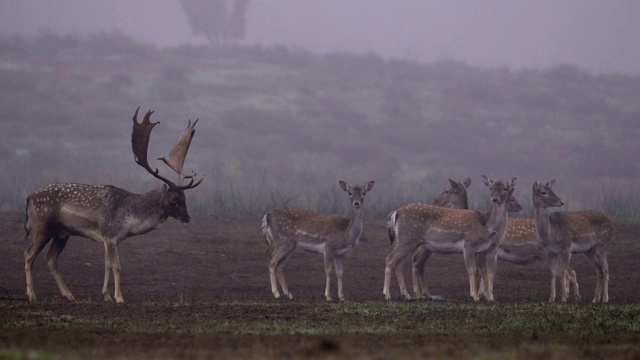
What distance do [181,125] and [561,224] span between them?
73.7 feet

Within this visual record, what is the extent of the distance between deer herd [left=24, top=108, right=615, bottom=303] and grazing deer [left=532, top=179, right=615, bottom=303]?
0.05 ft

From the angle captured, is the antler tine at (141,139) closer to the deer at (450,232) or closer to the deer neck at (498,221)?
the deer at (450,232)

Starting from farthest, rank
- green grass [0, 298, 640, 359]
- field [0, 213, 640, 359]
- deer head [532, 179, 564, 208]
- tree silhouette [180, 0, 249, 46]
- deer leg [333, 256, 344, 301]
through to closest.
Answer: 1. tree silhouette [180, 0, 249, 46]
2. deer head [532, 179, 564, 208]
3. deer leg [333, 256, 344, 301]
4. field [0, 213, 640, 359]
5. green grass [0, 298, 640, 359]

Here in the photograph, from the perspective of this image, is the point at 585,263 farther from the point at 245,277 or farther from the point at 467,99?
the point at 467,99

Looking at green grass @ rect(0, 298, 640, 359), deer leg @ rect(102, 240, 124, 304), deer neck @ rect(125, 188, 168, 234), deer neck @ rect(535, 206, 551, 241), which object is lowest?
green grass @ rect(0, 298, 640, 359)

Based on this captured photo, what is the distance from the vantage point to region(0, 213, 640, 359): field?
8.85 metres

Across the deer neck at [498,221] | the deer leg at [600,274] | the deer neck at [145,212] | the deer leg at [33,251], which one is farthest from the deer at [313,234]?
the deer leg at [600,274]

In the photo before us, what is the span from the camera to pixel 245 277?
17.8 m

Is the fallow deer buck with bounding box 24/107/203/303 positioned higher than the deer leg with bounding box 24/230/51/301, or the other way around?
the fallow deer buck with bounding box 24/107/203/303

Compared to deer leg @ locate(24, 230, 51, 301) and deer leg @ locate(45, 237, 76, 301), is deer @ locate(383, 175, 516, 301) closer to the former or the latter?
deer leg @ locate(45, 237, 76, 301)

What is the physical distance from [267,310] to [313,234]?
3.53 meters

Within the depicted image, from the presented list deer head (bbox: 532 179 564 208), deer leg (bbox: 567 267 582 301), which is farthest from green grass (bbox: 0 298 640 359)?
deer head (bbox: 532 179 564 208)

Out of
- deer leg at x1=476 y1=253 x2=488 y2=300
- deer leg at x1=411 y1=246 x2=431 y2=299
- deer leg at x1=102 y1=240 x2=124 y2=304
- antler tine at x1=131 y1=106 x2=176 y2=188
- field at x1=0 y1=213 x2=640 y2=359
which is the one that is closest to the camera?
field at x1=0 y1=213 x2=640 y2=359

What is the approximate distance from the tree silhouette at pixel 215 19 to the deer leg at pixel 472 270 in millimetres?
35143
